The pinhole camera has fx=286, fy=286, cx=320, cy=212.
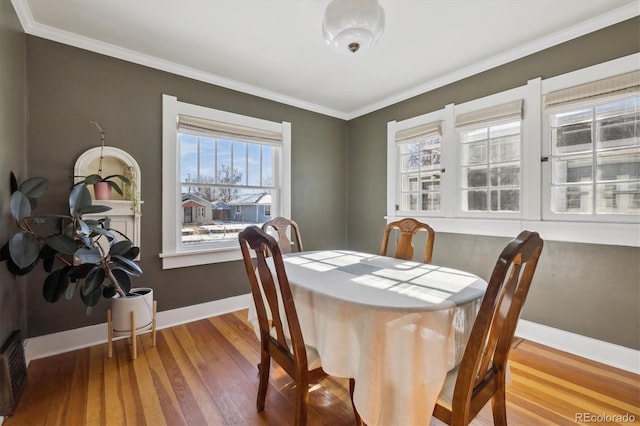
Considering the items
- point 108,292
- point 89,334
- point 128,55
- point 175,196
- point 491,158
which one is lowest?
point 89,334

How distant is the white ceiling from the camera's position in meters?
1.99

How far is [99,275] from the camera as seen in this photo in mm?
1960

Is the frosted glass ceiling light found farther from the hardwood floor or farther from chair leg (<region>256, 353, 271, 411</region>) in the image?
the hardwood floor

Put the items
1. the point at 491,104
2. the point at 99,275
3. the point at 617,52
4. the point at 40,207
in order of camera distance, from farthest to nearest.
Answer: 1. the point at 491,104
2. the point at 40,207
3. the point at 617,52
4. the point at 99,275

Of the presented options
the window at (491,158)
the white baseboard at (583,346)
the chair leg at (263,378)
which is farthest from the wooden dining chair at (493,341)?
the window at (491,158)

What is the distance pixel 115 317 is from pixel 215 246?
1.12m

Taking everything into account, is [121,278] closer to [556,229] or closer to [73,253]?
[73,253]

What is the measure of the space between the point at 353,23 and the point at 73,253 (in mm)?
2177

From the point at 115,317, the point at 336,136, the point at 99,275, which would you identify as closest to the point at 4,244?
the point at 99,275

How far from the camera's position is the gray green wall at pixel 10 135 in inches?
67.0

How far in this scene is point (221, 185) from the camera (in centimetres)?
314

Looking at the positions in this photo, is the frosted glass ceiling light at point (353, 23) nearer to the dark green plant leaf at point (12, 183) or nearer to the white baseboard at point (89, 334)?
the dark green plant leaf at point (12, 183)

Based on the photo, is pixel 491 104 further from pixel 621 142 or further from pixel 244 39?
pixel 244 39

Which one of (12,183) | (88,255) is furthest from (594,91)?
(12,183)
